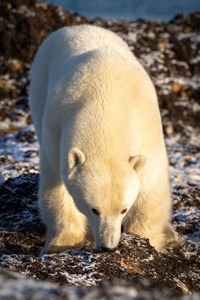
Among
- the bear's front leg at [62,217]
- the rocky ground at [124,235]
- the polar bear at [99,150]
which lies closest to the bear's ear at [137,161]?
the polar bear at [99,150]

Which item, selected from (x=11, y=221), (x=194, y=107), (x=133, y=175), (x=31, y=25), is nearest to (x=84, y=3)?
(x=31, y=25)

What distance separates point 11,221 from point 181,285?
2.34m

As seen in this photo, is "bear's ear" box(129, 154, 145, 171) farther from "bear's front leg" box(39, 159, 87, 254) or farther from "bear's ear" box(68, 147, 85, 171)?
"bear's front leg" box(39, 159, 87, 254)

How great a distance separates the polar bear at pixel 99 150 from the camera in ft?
10.8

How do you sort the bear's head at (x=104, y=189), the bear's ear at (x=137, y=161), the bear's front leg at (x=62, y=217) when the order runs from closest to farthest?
the bear's head at (x=104, y=189), the bear's ear at (x=137, y=161), the bear's front leg at (x=62, y=217)

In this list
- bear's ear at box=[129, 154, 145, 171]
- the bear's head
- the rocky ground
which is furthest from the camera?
bear's ear at box=[129, 154, 145, 171]

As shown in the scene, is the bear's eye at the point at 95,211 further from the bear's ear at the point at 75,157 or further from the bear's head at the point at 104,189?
the bear's ear at the point at 75,157

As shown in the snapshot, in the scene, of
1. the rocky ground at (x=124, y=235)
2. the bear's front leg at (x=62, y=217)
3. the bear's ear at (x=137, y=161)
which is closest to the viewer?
the rocky ground at (x=124, y=235)

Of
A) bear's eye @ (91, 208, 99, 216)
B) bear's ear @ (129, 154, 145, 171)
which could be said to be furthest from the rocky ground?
bear's ear @ (129, 154, 145, 171)

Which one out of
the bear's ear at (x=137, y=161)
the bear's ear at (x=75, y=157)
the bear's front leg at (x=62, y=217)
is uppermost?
the bear's ear at (x=75, y=157)

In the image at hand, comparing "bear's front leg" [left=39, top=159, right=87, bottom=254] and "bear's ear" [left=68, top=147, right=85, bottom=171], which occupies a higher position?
"bear's ear" [left=68, top=147, right=85, bottom=171]

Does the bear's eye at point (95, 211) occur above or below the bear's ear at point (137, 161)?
below

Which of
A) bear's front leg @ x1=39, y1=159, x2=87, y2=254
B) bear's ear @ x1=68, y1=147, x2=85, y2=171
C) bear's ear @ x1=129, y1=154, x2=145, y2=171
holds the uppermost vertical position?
bear's ear @ x1=68, y1=147, x2=85, y2=171

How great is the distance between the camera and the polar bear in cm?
Answer: 329
